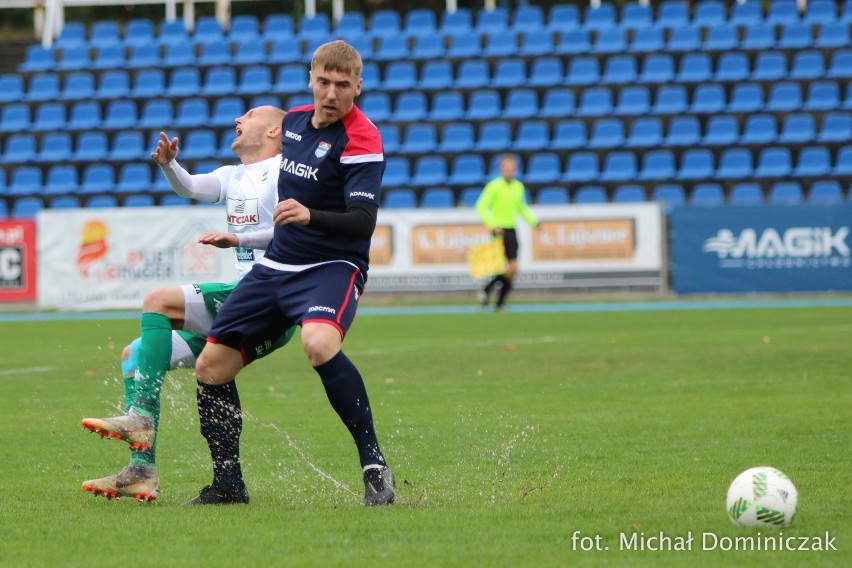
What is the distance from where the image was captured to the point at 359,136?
5.84 m

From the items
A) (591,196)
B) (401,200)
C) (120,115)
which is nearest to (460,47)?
(401,200)

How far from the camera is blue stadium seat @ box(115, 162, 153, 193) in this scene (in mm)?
27891

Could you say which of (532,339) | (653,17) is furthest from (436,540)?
(653,17)

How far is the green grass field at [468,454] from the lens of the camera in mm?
4910

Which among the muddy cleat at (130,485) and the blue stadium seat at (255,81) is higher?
the blue stadium seat at (255,81)

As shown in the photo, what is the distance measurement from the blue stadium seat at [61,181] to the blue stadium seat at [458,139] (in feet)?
26.6

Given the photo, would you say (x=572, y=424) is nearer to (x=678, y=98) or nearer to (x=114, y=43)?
(x=678, y=98)

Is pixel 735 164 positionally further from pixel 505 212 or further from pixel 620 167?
pixel 505 212

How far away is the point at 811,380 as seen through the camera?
10.8 metres

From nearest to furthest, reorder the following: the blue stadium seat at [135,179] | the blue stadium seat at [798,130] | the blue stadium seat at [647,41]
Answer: the blue stadium seat at [798,130], the blue stadium seat at [135,179], the blue stadium seat at [647,41]

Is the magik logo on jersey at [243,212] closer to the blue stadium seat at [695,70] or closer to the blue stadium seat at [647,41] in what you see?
the blue stadium seat at [695,70]

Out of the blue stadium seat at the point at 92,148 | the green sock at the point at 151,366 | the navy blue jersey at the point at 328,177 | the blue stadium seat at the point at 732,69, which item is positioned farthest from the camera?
the blue stadium seat at the point at 92,148

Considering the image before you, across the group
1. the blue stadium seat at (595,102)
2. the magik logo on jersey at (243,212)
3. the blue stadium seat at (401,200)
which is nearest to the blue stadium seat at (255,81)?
the blue stadium seat at (401,200)

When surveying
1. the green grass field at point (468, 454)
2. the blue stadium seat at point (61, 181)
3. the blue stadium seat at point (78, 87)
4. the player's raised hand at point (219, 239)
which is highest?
the blue stadium seat at point (78, 87)
